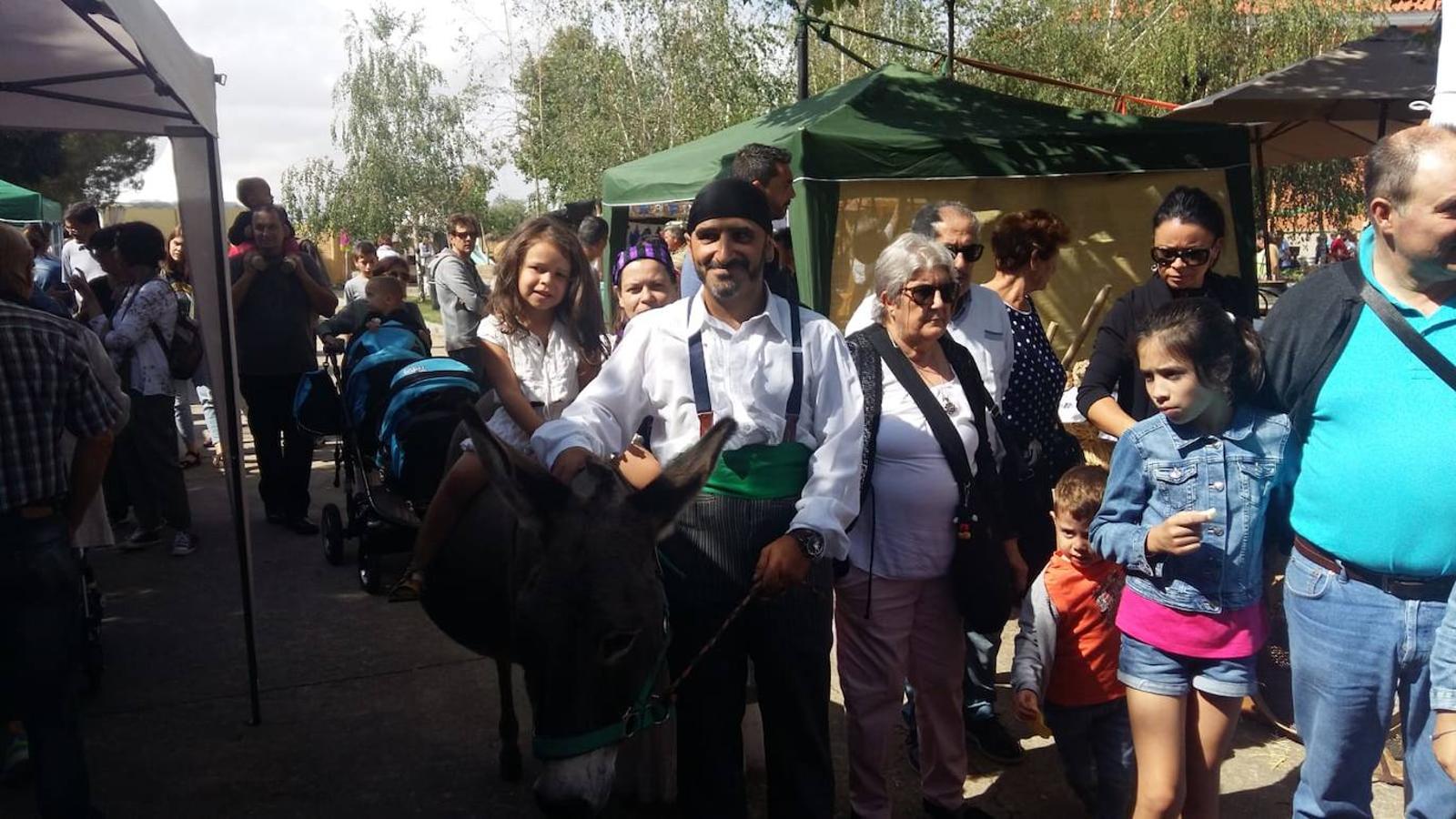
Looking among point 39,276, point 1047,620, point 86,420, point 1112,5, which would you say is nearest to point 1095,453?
point 1047,620

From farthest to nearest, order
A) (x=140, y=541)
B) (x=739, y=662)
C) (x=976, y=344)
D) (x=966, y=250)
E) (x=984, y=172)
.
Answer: (x=984, y=172) < (x=140, y=541) < (x=966, y=250) < (x=976, y=344) < (x=739, y=662)

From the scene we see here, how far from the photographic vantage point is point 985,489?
3.46 metres

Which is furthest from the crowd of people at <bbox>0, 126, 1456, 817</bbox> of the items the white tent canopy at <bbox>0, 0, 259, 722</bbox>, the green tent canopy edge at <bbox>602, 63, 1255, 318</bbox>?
the green tent canopy edge at <bbox>602, 63, 1255, 318</bbox>

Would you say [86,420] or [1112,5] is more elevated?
[1112,5]

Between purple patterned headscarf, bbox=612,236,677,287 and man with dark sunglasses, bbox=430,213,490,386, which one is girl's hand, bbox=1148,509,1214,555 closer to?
purple patterned headscarf, bbox=612,236,677,287

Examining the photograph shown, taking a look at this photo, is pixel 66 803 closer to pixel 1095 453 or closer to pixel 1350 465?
pixel 1350 465

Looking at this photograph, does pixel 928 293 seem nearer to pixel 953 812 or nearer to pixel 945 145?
pixel 953 812

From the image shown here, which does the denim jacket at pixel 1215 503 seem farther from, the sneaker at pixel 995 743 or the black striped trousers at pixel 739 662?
the sneaker at pixel 995 743

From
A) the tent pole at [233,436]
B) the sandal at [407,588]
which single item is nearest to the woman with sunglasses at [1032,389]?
the sandal at [407,588]

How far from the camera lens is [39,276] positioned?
32.3 ft

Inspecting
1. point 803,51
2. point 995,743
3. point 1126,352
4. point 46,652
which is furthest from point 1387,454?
point 803,51

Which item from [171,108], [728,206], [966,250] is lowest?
[966,250]

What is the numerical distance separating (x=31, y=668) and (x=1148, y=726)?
3.49 m

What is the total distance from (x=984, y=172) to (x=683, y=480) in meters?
6.15
